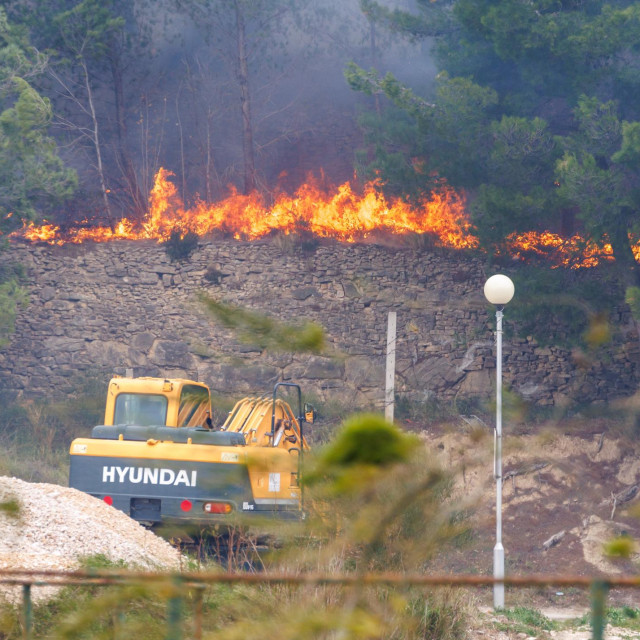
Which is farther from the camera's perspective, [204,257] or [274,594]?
[204,257]

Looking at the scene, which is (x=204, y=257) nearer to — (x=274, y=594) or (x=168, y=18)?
(x=168, y=18)

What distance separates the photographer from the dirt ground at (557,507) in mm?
11633

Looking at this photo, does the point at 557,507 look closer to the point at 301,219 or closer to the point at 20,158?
the point at 301,219

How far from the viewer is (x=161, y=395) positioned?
1202 centimetres

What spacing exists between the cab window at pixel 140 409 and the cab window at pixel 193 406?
10.7 inches

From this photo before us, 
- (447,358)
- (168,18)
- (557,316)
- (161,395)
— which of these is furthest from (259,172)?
(161,395)

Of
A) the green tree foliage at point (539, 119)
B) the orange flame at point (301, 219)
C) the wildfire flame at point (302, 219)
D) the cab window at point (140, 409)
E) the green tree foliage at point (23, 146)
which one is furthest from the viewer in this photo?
the orange flame at point (301, 219)

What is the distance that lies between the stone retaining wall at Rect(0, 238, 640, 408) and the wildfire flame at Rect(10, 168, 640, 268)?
28.5 inches

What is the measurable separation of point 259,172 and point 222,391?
33.2ft

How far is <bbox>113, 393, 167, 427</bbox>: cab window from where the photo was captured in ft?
39.2

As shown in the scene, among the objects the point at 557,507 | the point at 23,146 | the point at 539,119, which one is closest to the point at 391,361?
the point at 557,507

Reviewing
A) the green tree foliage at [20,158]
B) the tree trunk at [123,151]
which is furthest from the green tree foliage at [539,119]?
the tree trunk at [123,151]

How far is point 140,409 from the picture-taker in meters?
12.0

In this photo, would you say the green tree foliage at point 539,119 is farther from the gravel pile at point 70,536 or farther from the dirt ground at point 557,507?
the gravel pile at point 70,536
